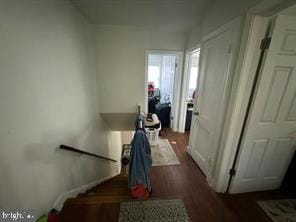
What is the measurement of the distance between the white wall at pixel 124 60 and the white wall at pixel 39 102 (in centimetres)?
73

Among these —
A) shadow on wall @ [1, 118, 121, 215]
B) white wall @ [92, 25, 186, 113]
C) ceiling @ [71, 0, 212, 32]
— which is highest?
ceiling @ [71, 0, 212, 32]

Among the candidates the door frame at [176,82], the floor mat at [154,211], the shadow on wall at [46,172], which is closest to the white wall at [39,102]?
the shadow on wall at [46,172]

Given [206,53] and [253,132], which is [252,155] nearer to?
[253,132]

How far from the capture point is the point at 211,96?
187cm

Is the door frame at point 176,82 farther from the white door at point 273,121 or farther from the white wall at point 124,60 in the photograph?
the white door at point 273,121

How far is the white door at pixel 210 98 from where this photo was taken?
1606mm

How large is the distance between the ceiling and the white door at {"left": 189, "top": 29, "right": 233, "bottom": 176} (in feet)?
1.76

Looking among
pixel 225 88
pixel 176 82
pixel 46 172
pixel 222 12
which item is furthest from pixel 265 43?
pixel 46 172

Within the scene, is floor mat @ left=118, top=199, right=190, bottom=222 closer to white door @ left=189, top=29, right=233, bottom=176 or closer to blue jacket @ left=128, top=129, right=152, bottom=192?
blue jacket @ left=128, top=129, right=152, bottom=192

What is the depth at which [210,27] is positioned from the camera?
1.86 m

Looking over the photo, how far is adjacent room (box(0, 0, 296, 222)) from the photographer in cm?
95

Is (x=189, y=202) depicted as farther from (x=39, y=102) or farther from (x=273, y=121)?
(x=39, y=102)

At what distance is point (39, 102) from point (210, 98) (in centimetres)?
193

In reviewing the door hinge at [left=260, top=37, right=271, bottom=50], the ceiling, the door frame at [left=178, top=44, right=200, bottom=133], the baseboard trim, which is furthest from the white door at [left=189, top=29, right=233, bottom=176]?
the baseboard trim
